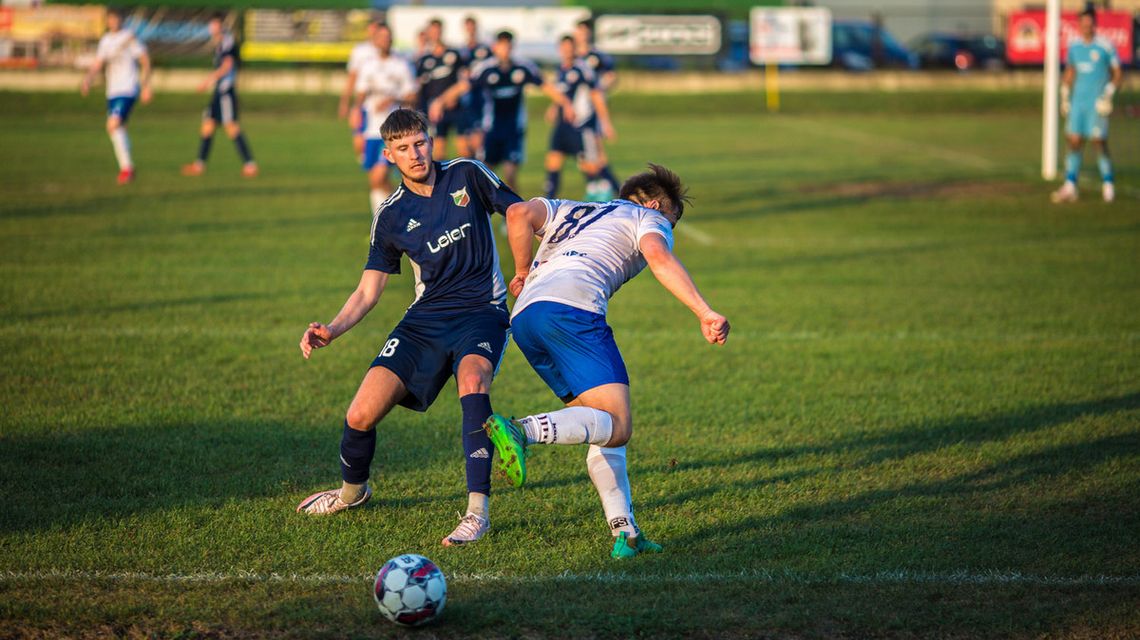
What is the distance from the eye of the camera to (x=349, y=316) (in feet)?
18.0

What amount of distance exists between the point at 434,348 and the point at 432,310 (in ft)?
0.73

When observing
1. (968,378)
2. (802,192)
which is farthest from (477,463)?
(802,192)

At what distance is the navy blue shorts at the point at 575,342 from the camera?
5.13 m

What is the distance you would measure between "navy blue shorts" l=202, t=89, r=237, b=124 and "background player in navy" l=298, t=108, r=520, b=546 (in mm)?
16189

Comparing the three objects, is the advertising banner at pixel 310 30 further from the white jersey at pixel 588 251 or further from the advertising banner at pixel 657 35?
the white jersey at pixel 588 251

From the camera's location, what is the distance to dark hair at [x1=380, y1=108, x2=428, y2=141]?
5473 mm

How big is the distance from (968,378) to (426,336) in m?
4.64

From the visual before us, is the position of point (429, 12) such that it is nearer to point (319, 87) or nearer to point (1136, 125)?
point (319, 87)

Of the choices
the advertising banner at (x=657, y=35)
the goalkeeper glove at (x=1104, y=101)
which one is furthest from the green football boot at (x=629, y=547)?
the advertising banner at (x=657, y=35)

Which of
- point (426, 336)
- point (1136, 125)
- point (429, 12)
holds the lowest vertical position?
point (1136, 125)

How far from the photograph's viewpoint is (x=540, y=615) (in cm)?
464

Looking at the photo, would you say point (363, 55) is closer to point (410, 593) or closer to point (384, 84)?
point (384, 84)

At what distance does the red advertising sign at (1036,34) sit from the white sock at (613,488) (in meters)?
41.5

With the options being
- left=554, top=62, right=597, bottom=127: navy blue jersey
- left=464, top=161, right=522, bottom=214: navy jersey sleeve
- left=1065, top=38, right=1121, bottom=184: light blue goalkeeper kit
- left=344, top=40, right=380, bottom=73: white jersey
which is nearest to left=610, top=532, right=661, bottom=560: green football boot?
left=464, top=161, right=522, bottom=214: navy jersey sleeve
